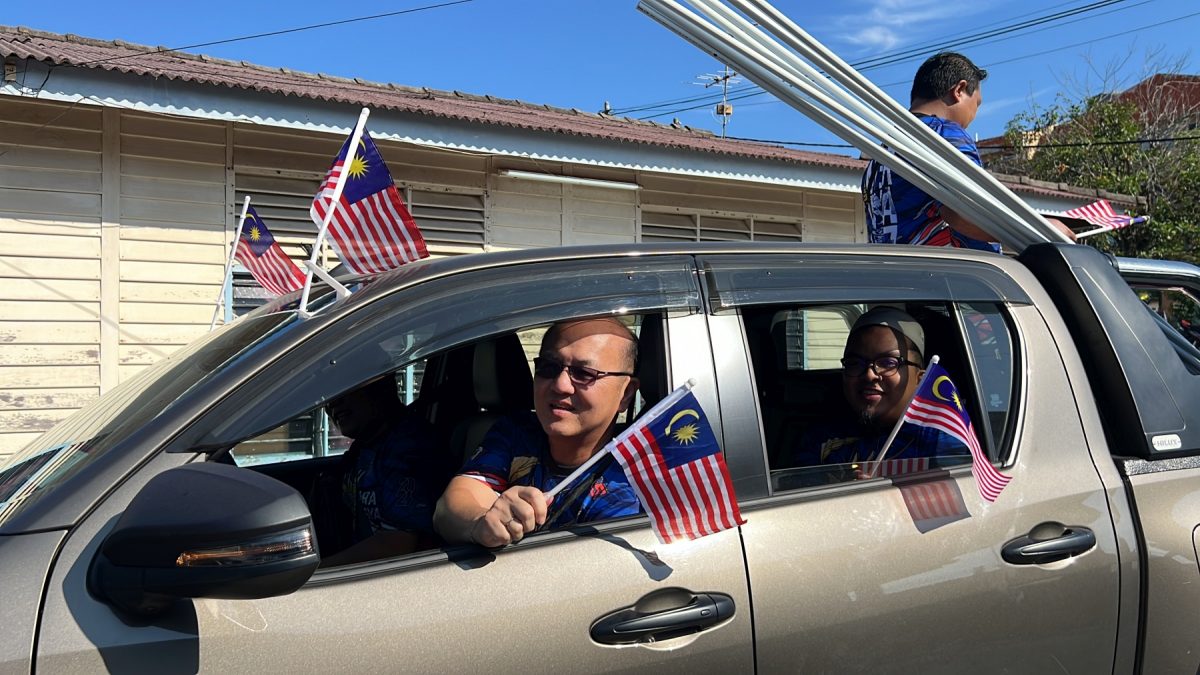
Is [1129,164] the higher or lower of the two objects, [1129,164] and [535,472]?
the higher

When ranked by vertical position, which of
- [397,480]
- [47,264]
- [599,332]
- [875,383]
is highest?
[47,264]

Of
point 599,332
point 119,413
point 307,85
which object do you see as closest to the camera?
point 119,413

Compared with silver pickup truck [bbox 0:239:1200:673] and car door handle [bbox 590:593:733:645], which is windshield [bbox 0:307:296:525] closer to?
silver pickup truck [bbox 0:239:1200:673]

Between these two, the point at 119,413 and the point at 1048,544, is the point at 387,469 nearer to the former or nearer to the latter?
the point at 119,413

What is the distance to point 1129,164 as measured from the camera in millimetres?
16438

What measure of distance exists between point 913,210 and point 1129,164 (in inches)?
624

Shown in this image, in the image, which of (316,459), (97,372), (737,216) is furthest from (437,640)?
(737,216)

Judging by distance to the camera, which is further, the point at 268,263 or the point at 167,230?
the point at 167,230

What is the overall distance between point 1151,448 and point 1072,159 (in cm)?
1679

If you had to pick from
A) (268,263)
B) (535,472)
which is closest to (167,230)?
(268,263)

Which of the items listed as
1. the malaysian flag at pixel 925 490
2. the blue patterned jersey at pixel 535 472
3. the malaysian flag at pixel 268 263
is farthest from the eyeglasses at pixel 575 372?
the malaysian flag at pixel 268 263

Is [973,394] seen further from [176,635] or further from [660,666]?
[176,635]

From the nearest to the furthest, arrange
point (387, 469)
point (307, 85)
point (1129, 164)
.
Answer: point (387, 469) < point (307, 85) < point (1129, 164)

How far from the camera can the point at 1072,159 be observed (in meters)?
16.8
